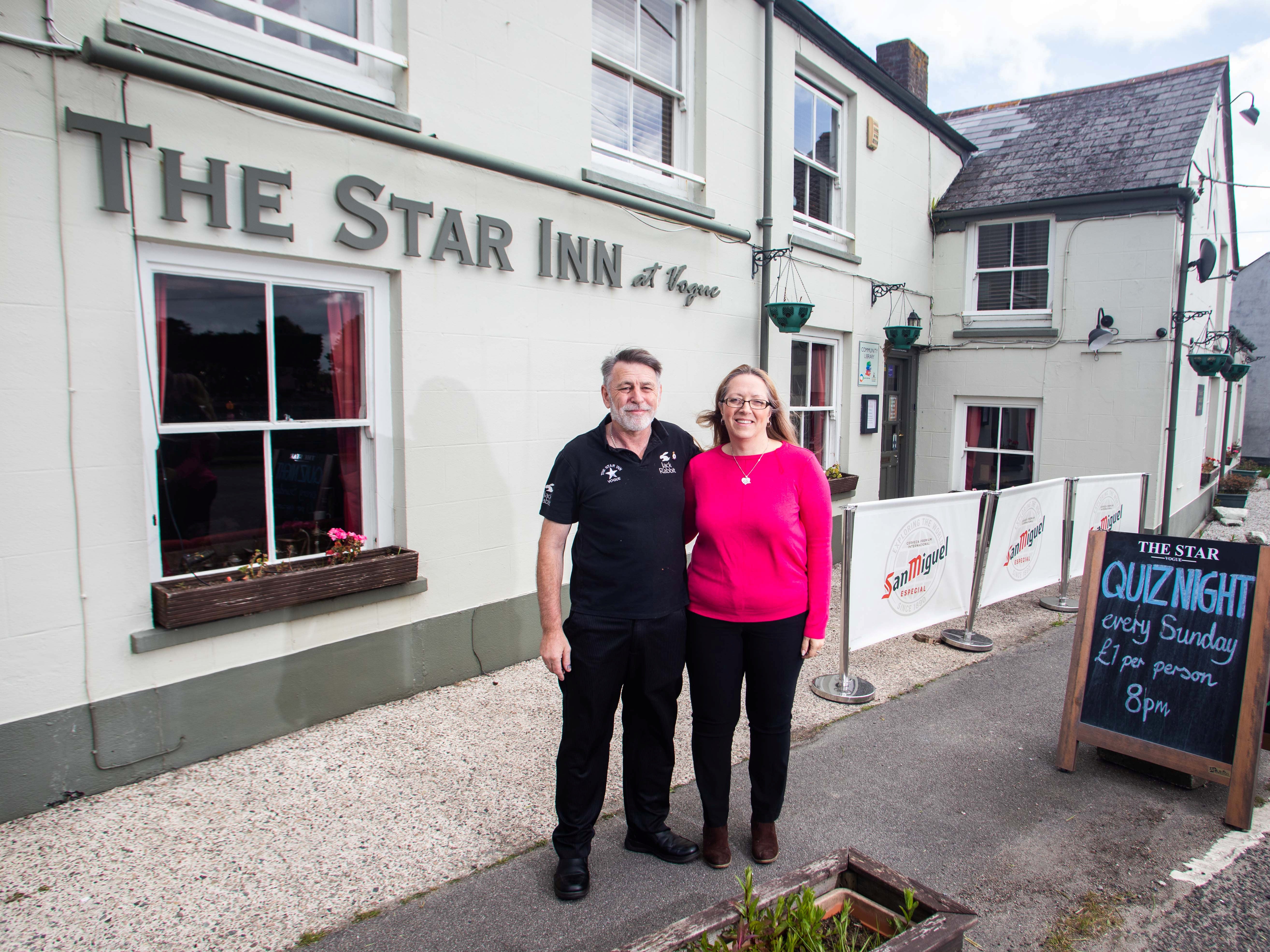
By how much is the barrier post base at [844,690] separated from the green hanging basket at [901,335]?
17.2 feet

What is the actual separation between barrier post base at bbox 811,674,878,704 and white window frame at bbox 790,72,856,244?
4.84 m

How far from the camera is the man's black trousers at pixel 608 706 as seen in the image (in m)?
2.91

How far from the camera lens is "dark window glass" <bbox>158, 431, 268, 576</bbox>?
152 inches

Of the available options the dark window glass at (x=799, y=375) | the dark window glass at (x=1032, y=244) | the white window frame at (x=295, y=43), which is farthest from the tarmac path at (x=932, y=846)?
the dark window glass at (x=1032, y=244)

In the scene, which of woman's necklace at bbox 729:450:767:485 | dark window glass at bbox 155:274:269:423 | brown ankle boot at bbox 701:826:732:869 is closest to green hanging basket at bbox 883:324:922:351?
woman's necklace at bbox 729:450:767:485

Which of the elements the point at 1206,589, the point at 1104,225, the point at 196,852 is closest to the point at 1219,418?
the point at 1104,225

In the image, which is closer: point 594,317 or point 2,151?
point 2,151

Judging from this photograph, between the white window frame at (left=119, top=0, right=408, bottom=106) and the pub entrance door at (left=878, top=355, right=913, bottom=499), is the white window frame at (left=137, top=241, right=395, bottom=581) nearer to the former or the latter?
the white window frame at (left=119, top=0, right=408, bottom=106)

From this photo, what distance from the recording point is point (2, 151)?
126 inches

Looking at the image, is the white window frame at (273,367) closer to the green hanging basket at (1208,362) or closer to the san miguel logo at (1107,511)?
the san miguel logo at (1107,511)

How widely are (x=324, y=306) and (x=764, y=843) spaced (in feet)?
11.6

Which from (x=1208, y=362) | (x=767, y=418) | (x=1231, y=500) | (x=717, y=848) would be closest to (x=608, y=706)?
(x=717, y=848)

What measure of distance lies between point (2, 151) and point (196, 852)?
2975mm

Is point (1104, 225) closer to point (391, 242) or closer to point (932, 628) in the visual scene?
point (932, 628)
